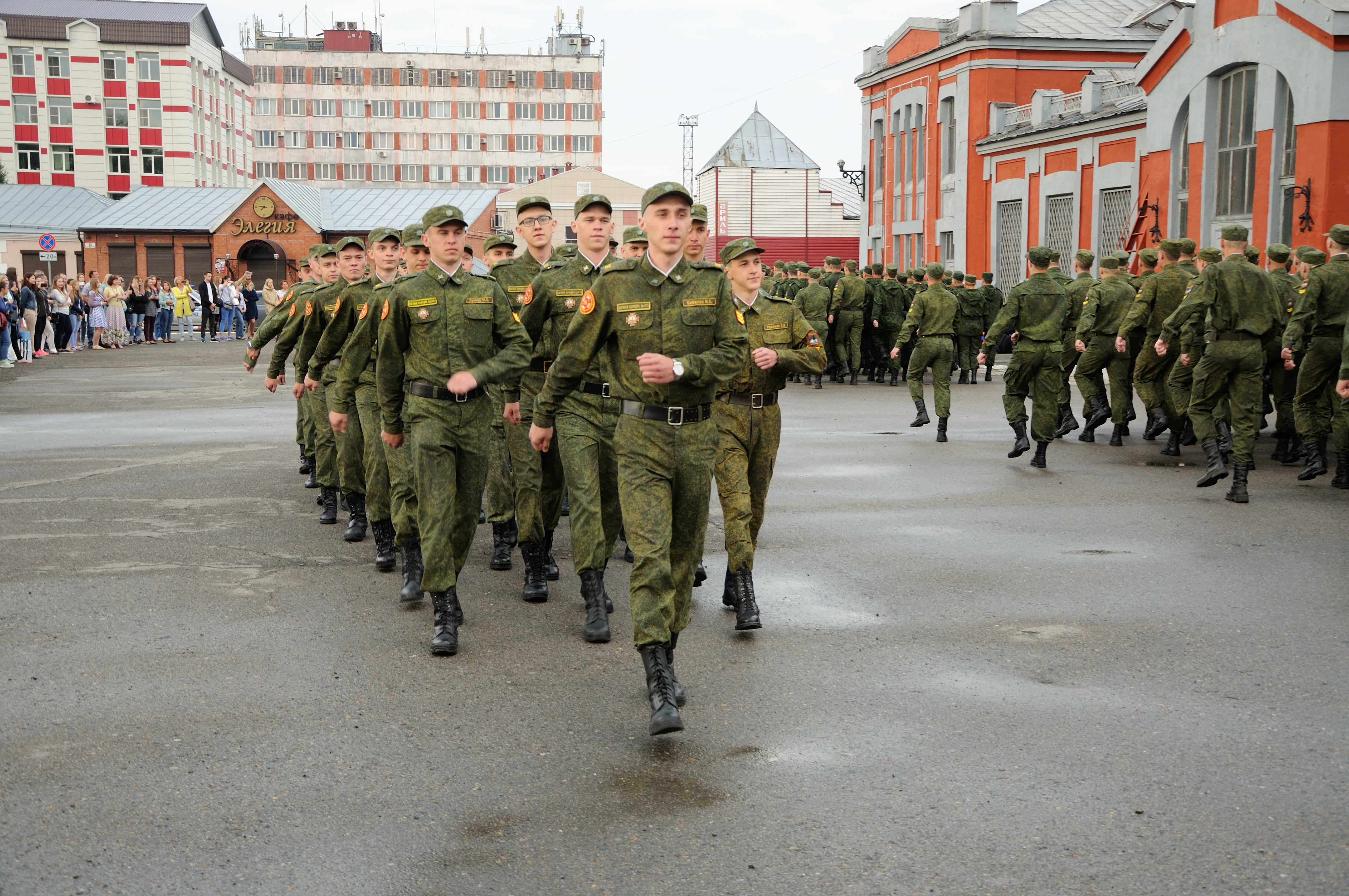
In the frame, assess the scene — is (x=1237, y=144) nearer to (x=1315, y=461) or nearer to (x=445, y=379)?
(x=1315, y=461)

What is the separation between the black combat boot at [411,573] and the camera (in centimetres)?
777

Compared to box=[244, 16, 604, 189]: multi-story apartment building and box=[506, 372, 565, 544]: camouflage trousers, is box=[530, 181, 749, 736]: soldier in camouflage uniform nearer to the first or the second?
box=[506, 372, 565, 544]: camouflage trousers

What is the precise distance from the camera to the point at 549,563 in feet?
27.8

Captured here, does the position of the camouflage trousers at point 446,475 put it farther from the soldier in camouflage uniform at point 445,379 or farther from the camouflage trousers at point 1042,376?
the camouflage trousers at point 1042,376

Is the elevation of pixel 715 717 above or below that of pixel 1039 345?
below

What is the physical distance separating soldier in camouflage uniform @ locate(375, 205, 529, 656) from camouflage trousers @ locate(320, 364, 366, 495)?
1855mm

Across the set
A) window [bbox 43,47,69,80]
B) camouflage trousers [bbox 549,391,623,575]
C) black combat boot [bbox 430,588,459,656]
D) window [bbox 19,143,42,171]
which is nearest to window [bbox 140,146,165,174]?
window [bbox 19,143,42,171]

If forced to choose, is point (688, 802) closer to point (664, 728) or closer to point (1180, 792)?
point (664, 728)

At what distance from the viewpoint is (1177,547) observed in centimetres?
927

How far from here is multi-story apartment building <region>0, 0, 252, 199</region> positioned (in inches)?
3319

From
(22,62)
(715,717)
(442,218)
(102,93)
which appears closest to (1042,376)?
(442,218)

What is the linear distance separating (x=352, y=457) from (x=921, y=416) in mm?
9089

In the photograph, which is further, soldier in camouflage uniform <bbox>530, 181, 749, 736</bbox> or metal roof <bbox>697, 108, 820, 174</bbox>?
metal roof <bbox>697, 108, 820, 174</bbox>

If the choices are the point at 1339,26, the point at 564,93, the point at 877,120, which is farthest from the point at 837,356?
the point at 564,93
